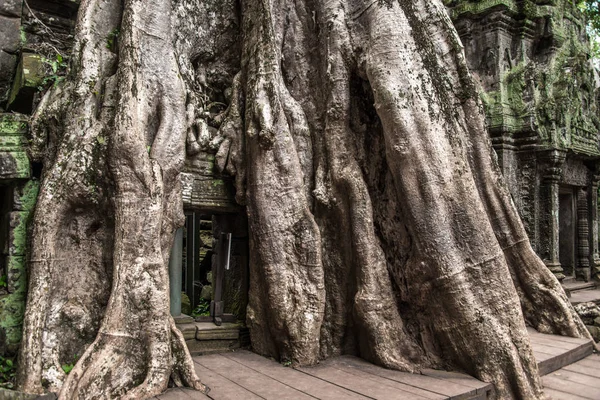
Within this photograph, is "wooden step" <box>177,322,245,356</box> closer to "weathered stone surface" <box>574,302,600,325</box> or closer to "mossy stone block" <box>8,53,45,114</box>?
"mossy stone block" <box>8,53,45,114</box>

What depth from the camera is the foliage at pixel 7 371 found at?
3249mm

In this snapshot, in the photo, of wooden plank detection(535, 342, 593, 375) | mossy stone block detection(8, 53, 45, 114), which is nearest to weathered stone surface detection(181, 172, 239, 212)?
mossy stone block detection(8, 53, 45, 114)

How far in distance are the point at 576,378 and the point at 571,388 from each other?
0.98ft

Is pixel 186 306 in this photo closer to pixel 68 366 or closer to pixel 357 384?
pixel 68 366

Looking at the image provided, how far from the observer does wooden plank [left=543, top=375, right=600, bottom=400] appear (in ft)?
11.9

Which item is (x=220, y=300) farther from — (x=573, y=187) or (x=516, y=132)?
(x=573, y=187)

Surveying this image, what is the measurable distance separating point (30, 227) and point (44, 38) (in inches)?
86.4

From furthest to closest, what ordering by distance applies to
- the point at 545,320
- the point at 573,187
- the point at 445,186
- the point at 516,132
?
1. the point at 573,187
2. the point at 516,132
3. the point at 545,320
4. the point at 445,186

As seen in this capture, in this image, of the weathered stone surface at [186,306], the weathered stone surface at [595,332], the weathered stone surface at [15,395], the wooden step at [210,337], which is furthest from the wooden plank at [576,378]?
the weathered stone surface at [186,306]

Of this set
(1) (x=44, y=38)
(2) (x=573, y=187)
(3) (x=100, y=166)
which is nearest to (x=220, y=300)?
(3) (x=100, y=166)

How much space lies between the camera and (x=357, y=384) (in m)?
3.44

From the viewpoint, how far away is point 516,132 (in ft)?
23.6

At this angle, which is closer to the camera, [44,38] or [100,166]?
[100,166]

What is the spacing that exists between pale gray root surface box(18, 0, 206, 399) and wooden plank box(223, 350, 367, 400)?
1.95 ft
